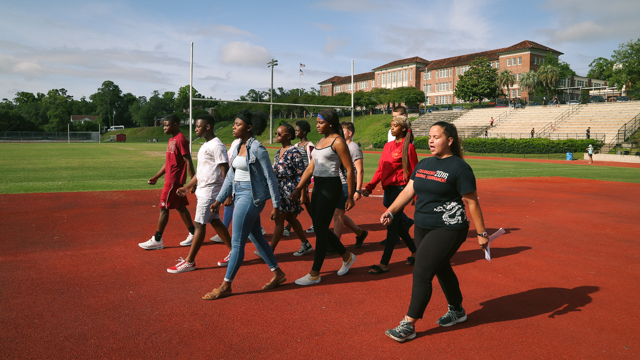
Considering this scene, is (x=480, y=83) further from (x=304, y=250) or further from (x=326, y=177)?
(x=326, y=177)

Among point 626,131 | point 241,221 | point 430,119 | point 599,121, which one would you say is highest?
point 430,119

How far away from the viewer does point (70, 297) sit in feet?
14.4

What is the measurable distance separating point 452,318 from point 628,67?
265ft

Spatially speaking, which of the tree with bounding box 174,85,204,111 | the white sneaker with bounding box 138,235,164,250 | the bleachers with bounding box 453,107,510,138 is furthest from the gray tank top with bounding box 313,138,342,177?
the tree with bounding box 174,85,204,111

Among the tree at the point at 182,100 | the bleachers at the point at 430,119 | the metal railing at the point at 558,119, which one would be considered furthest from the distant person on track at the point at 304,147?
the tree at the point at 182,100

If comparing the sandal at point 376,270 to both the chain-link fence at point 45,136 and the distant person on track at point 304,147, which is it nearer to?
the distant person on track at point 304,147

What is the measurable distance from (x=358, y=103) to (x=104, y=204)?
254ft

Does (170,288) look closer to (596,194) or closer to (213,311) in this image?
(213,311)

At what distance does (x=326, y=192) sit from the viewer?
4641 mm

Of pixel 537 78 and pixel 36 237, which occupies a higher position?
pixel 537 78

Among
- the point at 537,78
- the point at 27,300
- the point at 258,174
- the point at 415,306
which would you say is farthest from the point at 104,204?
the point at 537,78

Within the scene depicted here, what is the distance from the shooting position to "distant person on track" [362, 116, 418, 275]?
17.4 ft

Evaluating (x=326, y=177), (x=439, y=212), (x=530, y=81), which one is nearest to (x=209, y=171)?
(x=326, y=177)

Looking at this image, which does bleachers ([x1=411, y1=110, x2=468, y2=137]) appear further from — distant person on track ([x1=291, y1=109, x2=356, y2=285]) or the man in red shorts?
distant person on track ([x1=291, y1=109, x2=356, y2=285])
